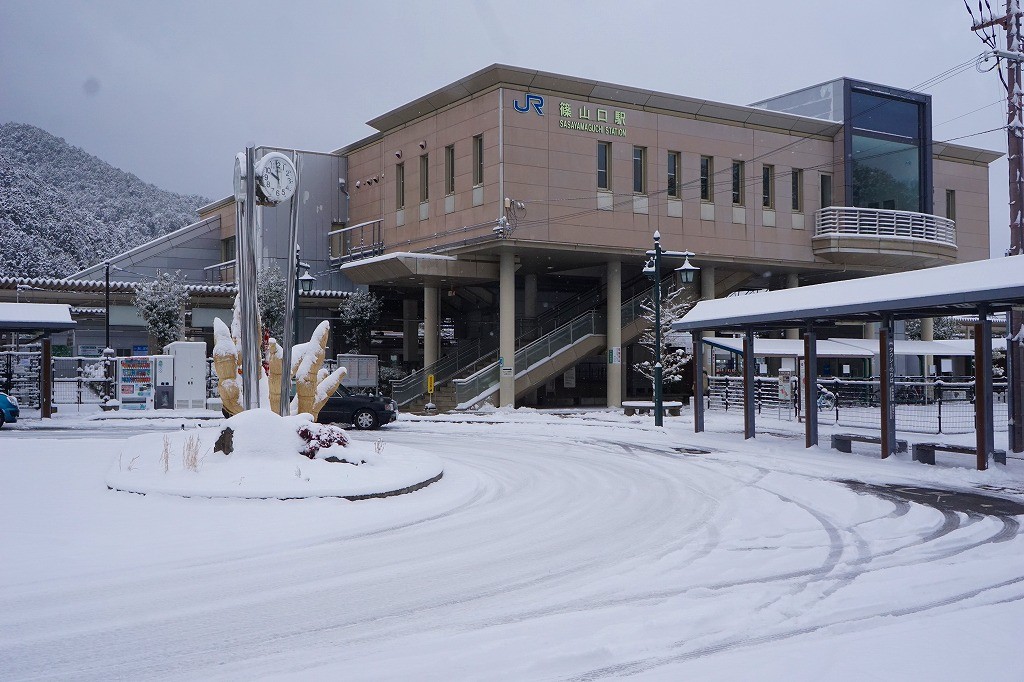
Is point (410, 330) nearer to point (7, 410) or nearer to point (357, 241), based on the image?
point (357, 241)

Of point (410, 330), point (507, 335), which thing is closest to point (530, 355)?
point (507, 335)

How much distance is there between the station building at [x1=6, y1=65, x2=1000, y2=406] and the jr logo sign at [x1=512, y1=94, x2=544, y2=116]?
0.05 metres

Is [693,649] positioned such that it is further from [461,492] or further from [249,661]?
[461,492]

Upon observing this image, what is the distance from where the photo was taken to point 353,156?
46938mm

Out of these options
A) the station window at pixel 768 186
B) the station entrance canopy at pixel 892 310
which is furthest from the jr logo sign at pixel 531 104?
the station entrance canopy at pixel 892 310

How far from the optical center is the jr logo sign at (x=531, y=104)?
3519 centimetres

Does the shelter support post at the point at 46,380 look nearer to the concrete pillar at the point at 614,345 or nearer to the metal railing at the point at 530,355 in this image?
the metal railing at the point at 530,355

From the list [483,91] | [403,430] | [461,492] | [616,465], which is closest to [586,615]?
[461,492]

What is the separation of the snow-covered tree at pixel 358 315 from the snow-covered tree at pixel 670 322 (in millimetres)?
13206

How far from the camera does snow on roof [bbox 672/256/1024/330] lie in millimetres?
15508

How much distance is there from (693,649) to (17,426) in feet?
86.1

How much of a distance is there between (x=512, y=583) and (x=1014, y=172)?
1878cm

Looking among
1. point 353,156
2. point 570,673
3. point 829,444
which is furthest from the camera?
point 353,156

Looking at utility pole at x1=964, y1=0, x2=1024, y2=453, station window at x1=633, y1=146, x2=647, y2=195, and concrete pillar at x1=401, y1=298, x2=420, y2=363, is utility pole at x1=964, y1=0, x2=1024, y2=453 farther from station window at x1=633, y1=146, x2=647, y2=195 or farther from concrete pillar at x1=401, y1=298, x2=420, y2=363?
concrete pillar at x1=401, y1=298, x2=420, y2=363
